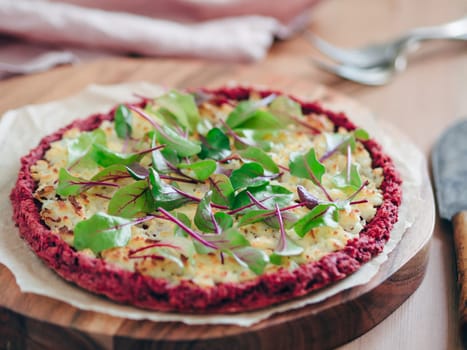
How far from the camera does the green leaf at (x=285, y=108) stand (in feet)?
8.43

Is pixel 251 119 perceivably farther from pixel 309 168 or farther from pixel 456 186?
pixel 456 186

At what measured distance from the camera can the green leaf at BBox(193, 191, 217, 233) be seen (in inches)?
77.6

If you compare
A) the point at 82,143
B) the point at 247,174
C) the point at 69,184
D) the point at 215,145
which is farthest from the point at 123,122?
the point at 247,174

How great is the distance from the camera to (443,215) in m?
2.38

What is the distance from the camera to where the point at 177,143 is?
2312mm

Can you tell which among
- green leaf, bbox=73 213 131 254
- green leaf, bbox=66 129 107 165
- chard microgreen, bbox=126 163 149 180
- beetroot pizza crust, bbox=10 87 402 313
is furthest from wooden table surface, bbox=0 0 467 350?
chard microgreen, bbox=126 163 149 180

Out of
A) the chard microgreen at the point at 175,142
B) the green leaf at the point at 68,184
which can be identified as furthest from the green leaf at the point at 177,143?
the green leaf at the point at 68,184

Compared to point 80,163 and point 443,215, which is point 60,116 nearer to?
point 80,163

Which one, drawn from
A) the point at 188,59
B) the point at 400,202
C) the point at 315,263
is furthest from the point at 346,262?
the point at 188,59

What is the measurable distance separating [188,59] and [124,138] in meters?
1.06

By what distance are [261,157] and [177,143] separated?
0.27 metres

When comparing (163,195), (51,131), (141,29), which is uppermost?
(163,195)

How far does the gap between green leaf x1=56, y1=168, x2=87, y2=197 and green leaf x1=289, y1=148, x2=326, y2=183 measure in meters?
0.64

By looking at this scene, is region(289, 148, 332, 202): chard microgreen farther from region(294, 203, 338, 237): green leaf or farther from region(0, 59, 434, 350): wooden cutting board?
region(0, 59, 434, 350): wooden cutting board
